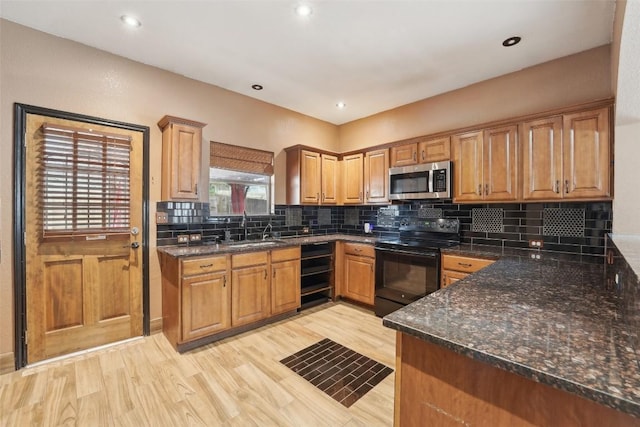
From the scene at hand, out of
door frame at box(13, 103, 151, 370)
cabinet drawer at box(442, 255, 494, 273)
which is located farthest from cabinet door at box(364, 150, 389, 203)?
door frame at box(13, 103, 151, 370)

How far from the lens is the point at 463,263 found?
2754mm

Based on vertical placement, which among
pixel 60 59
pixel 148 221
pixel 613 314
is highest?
pixel 60 59

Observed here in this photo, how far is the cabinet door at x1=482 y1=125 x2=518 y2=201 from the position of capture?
8.93 ft

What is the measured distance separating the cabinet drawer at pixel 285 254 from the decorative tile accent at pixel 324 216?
1.18m

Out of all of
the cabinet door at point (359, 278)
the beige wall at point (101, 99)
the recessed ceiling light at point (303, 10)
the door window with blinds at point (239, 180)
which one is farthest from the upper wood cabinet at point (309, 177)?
the recessed ceiling light at point (303, 10)

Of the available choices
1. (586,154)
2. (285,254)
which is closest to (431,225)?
(586,154)

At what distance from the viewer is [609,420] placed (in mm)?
672

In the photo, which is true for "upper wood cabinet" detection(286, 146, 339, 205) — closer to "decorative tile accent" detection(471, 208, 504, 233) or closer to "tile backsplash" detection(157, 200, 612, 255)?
"tile backsplash" detection(157, 200, 612, 255)

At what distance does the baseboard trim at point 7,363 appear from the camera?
2201 mm

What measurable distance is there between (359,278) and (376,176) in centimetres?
142

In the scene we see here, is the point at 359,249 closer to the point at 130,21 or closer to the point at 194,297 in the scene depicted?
the point at 194,297

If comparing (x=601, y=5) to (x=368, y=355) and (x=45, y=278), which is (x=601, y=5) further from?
(x=45, y=278)

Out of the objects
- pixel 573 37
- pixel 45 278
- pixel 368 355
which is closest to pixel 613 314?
pixel 368 355

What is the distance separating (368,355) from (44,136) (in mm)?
3399
